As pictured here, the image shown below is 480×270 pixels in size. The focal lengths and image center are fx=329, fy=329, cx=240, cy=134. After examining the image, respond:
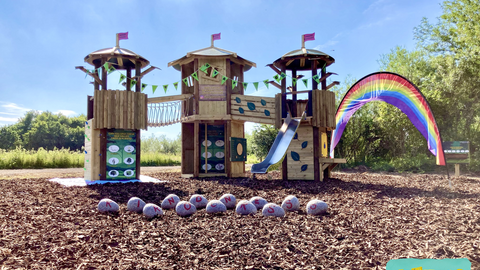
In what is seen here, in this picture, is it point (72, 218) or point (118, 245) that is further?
point (72, 218)

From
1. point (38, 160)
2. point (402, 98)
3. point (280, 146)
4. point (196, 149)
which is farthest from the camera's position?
point (38, 160)

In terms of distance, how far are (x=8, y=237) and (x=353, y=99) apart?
33.3 feet

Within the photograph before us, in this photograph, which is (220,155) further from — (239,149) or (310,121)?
(310,121)

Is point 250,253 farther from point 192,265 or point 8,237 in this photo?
point 8,237

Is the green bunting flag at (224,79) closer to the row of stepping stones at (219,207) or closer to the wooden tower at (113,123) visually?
the wooden tower at (113,123)

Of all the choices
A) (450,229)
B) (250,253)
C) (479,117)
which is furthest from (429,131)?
(479,117)

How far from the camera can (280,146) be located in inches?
395

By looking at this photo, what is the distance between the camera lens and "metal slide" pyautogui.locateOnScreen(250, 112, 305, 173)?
362 inches

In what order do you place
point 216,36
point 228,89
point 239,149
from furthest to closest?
point 216,36 → point 239,149 → point 228,89

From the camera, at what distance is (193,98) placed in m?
13.2

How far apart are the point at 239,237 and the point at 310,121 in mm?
7501

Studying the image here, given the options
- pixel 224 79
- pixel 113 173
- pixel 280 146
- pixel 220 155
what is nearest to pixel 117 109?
pixel 113 173

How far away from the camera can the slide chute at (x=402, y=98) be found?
8.13 metres

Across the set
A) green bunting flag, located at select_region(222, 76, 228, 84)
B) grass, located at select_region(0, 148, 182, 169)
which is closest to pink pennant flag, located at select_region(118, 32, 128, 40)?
green bunting flag, located at select_region(222, 76, 228, 84)
